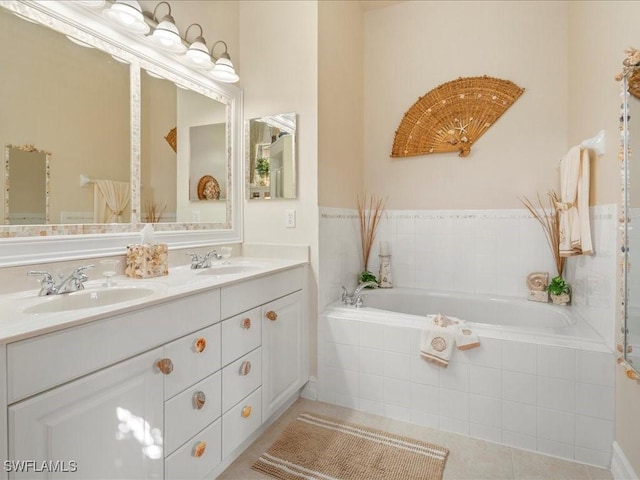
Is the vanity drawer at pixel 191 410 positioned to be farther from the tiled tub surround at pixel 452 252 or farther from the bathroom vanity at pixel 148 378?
the tiled tub surround at pixel 452 252

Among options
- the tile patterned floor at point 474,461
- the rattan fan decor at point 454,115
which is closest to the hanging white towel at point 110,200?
the tile patterned floor at point 474,461

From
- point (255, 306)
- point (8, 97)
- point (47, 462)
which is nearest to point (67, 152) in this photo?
point (8, 97)

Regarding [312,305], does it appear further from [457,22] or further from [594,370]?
[457,22]

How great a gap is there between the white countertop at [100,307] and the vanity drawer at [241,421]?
58 centimetres

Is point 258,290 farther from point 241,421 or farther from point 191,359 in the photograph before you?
point 241,421

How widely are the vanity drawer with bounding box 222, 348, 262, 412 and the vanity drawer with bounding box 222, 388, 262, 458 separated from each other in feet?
0.12

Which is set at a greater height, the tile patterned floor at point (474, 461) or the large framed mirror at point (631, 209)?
the large framed mirror at point (631, 209)

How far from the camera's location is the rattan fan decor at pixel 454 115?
2.54 metres

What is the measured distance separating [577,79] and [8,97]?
9.56 ft

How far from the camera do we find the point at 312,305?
2.22 meters

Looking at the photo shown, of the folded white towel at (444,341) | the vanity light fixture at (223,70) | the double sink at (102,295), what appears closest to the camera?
the double sink at (102,295)

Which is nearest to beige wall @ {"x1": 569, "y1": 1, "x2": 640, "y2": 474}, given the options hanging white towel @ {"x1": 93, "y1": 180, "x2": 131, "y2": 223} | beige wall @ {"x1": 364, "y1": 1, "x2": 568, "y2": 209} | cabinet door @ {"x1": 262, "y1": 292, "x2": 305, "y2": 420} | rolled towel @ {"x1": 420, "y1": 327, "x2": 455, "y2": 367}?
beige wall @ {"x1": 364, "y1": 1, "x2": 568, "y2": 209}

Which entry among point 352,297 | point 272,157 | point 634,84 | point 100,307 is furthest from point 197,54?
point 634,84

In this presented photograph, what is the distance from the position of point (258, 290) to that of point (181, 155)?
3.14 ft
